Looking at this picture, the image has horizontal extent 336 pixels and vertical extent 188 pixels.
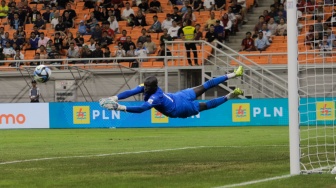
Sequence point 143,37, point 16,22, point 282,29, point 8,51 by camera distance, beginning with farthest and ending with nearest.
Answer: point 16,22
point 8,51
point 143,37
point 282,29

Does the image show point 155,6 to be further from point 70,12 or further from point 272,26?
point 272,26

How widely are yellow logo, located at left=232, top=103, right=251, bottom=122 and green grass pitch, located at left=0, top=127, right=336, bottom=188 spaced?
6.77 meters

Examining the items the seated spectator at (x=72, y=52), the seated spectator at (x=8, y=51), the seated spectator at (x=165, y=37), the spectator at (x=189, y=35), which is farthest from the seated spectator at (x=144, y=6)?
the seated spectator at (x=8, y=51)

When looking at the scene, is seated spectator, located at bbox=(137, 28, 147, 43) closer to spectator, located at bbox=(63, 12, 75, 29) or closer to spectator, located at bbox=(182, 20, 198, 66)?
spectator, located at bbox=(182, 20, 198, 66)

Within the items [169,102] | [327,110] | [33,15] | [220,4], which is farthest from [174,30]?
[169,102]

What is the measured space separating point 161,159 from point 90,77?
2104 centimetres

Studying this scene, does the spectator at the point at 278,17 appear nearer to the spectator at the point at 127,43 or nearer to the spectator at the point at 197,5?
the spectator at the point at 197,5

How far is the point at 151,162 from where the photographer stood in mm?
15969

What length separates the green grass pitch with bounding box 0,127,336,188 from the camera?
41.0ft

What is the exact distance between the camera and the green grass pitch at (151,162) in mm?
12500

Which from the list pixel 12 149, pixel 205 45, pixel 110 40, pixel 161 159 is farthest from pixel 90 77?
pixel 161 159

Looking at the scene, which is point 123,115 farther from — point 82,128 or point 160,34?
point 160,34

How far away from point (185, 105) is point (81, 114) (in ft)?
55.0

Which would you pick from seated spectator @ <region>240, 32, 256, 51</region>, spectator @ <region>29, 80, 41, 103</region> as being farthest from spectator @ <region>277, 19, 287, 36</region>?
spectator @ <region>29, 80, 41, 103</region>
